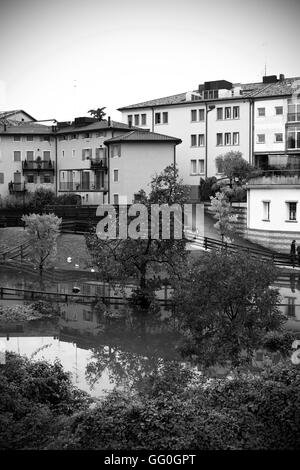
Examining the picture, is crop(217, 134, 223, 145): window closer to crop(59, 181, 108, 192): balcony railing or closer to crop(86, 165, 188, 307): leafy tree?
crop(59, 181, 108, 192): balcony railing

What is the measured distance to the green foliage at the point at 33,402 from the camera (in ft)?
51.2

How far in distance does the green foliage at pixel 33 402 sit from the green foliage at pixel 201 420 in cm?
80

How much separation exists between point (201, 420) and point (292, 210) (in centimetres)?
3194

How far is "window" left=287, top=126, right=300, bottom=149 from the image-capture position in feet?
188

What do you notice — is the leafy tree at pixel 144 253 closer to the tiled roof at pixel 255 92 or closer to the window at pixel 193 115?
the tiled roof at pixel 255 92

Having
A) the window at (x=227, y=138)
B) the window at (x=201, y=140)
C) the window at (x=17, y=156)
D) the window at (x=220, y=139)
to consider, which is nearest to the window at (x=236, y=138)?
the window at (x=227, y=138)

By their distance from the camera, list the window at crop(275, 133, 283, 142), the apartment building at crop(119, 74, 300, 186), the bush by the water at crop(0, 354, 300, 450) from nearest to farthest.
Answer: the bush by the water at crop(0, 354, 300, 450) < the window at crop(275, 133, 283, 142) < the apartment building at crop(119, 74, 300, 186)

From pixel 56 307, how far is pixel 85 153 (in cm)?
3304

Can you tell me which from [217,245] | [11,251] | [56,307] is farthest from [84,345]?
[11,251]

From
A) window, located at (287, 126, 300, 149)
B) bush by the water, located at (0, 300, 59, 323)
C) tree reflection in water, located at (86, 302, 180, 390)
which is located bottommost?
tree reflection in water, located at (86, 302, 180, 390)

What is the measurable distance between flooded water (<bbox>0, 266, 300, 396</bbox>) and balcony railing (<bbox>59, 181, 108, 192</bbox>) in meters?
27.3

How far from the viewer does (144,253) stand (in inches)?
1287

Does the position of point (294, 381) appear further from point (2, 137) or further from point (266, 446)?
point (2, 137)

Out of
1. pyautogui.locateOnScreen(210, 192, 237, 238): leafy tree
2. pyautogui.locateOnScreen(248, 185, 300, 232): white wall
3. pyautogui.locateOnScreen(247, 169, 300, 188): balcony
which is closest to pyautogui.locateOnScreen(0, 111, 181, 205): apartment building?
pyautogui.locateOnScreen(210, 192, 237, 238): leafy tree
